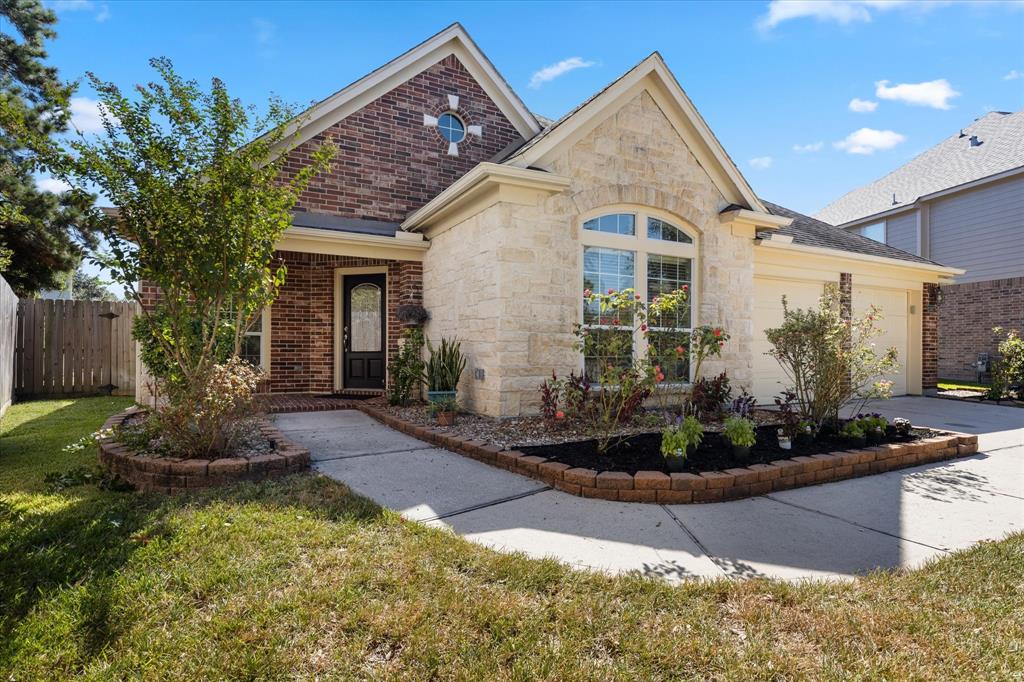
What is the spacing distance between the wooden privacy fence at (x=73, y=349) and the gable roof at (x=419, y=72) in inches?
233

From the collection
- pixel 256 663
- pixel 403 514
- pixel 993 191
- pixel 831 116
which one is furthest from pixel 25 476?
pixel 993 191

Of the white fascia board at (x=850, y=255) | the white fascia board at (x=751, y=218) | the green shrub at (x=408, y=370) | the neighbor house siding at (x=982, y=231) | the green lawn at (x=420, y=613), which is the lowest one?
the green lawn at (x=420, y=613)

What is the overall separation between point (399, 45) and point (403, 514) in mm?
9509

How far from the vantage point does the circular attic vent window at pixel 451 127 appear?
33.6 ft

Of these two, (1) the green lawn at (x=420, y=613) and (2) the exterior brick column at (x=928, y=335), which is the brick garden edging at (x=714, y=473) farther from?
(2) the exterior brick column at (x=928, y=335)

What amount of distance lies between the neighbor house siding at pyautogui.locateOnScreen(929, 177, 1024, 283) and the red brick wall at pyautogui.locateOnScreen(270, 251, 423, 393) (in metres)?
18.1

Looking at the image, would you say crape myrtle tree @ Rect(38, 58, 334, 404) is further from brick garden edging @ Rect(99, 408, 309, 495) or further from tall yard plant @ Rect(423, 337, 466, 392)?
tall yard plant @ Rect(423, 337, 466, 392)

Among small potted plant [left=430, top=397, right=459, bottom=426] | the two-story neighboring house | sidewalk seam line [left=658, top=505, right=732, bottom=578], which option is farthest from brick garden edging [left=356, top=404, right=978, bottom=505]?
the two-story neighboring house

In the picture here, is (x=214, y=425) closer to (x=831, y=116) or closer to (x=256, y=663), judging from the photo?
(x=256, y=663)

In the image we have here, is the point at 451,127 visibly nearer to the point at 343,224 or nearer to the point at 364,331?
the point at 343,224

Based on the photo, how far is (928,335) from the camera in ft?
39.1

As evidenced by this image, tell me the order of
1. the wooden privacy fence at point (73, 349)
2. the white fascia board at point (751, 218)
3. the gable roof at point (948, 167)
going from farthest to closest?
the gable roof at point (948, 167), the wooden privacy fence at point (73, 349), the white fascia board at point (751, 218)

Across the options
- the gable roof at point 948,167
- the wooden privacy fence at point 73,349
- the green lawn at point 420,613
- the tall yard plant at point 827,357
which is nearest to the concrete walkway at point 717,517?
the green lawn at point 420,613

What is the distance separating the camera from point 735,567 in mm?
2945
